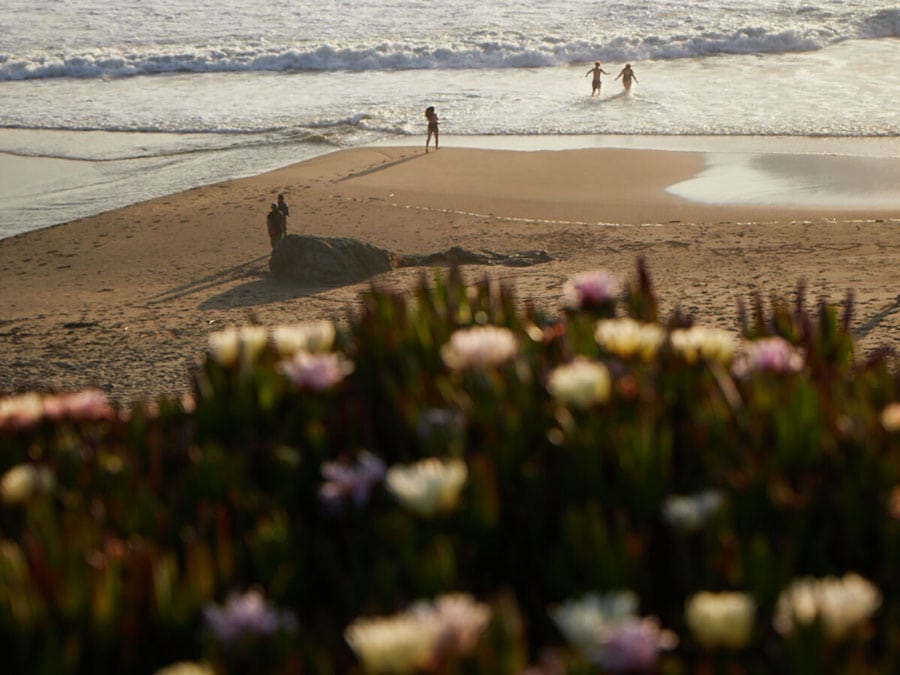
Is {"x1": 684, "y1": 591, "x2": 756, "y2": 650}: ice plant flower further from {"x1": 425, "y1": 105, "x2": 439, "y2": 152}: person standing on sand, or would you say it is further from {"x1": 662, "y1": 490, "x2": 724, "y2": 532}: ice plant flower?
{"x1": 425, "y1": 105, "x2": 439, "y2": 152}: person standing on sand

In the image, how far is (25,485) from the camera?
208 centimetres

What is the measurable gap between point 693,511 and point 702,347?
0.71m

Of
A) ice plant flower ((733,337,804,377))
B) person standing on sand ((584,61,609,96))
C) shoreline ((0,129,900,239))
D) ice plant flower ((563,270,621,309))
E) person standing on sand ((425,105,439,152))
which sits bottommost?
shoreline ((0,129,900,239))

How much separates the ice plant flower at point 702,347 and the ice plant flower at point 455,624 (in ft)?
3.54

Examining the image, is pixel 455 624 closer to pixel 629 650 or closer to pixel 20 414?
pixel 629 650

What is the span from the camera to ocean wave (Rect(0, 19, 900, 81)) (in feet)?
105

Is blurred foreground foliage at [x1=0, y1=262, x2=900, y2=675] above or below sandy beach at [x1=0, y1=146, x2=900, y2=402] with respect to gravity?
above

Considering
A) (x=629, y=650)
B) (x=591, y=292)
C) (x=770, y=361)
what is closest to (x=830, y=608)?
(x=629, y=650)

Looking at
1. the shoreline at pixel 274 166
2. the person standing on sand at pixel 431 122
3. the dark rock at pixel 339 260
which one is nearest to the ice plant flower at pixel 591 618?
the dark rock at pixel 339 260

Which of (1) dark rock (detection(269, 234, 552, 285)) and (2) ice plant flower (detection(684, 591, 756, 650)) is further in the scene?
(1) dark rock (detection(269, 234, 552, 285))

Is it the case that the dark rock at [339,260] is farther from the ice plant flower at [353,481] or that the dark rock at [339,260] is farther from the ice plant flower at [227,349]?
the ice plant flower at [353,481]

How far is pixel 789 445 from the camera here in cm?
203

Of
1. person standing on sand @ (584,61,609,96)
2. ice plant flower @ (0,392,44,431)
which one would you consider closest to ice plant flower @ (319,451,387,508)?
ice plant flower @ (0,392,44,431)

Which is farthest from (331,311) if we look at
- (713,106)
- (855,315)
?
(713,106)
